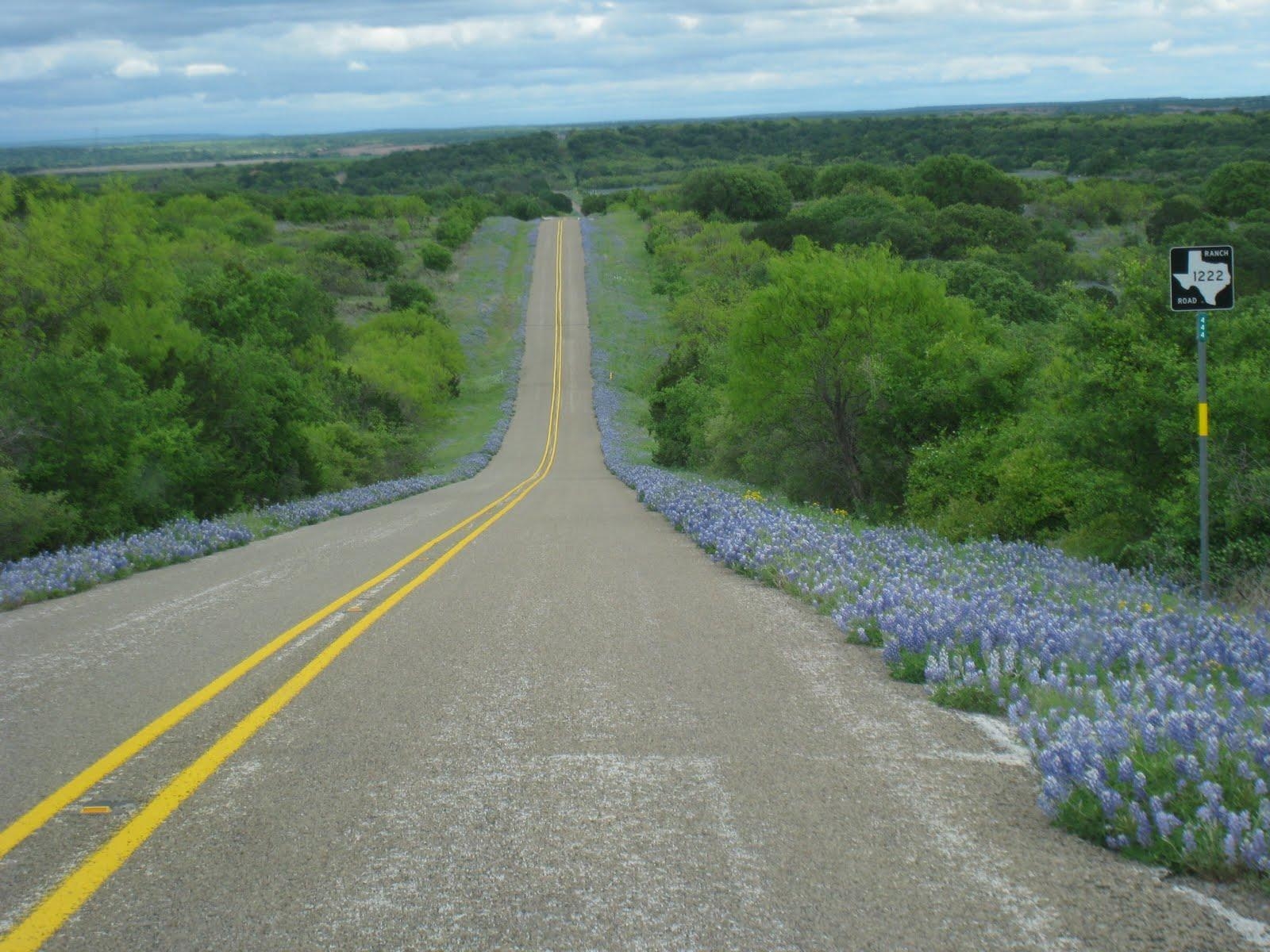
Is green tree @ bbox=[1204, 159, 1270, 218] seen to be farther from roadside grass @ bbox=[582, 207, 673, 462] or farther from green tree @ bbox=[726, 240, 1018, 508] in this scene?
green tree @ bbox=[726, 240, 1018, 508]

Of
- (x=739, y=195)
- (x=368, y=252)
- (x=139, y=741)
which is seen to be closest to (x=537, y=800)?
(x=139, y=741)

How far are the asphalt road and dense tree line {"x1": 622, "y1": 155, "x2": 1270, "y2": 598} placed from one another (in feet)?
22.7

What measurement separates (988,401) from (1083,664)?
20207mm

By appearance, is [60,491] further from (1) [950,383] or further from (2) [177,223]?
(2) [177,223]

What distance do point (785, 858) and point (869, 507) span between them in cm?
2514

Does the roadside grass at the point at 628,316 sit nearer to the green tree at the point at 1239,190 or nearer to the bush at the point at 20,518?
the bush at the point at 20,518

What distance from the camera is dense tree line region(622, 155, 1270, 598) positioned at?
1499 centimetres

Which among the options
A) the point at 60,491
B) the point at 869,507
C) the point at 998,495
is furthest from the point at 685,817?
the point at 869,507

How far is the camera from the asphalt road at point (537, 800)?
153 inches

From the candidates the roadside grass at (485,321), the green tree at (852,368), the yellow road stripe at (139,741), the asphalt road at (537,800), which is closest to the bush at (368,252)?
the roadside grass at (485,321)

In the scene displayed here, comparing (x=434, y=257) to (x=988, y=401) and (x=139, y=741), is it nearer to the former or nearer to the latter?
(x=988, y=401)

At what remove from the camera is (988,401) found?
2597 centimetres

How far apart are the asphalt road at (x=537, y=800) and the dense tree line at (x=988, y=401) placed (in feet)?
22.7

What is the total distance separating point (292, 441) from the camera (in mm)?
38312
